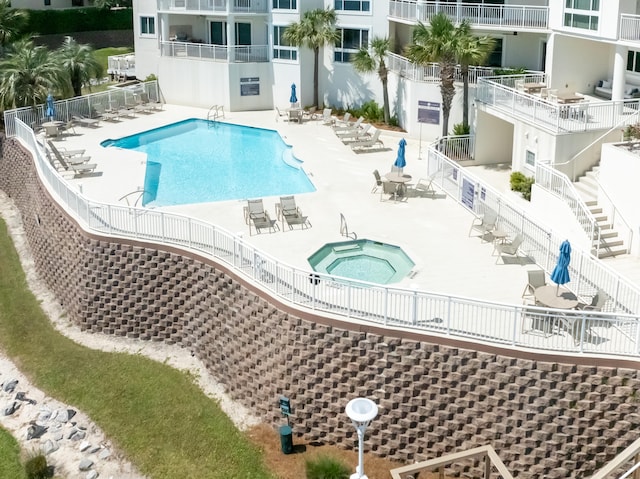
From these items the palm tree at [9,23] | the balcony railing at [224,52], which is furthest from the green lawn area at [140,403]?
the palm tree at [9,23]

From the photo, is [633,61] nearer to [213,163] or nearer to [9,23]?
[213,163]

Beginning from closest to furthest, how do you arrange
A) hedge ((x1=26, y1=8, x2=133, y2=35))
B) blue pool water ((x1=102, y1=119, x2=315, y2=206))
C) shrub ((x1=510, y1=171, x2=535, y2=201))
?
1. shrub ((x1=510, y1=171, x2=535, y2=201))
2. blue pool water ((x1=102, y1=119, x2=315, y2=206))
3. hedge ((x1=26, y1=8, x2=133, y2=35))

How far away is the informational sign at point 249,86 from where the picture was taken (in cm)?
4031

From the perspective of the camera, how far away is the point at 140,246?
73.4ft

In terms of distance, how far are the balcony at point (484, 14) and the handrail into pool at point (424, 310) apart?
16796 millimetres

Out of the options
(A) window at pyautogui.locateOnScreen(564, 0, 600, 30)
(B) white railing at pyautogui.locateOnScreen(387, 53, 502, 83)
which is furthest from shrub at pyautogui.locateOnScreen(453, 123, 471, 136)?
(A) window at pyautogui.locateOnScreen(564, 0, 600, 30)

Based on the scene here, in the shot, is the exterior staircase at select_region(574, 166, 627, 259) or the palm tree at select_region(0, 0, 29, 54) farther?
the palm tree at select_region(0, 0, 29, 54)

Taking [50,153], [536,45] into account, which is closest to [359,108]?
[536,45]

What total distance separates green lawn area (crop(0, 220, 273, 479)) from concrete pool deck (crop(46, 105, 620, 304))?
4495 mm

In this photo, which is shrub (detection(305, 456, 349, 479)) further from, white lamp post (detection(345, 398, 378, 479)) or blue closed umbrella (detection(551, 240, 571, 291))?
blue closed umbrella (detection(551, 240, 571, 291))

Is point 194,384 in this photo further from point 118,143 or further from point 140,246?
point 118,143

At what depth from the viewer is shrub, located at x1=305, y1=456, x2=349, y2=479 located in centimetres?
1717

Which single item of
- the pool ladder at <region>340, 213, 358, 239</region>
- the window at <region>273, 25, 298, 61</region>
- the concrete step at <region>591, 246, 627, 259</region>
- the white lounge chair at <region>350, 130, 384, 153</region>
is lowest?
the concrete step at <region>591, 246, 627, 259</region>

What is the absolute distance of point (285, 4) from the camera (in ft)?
129
